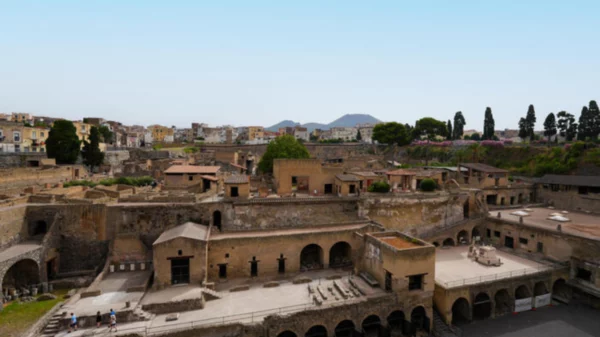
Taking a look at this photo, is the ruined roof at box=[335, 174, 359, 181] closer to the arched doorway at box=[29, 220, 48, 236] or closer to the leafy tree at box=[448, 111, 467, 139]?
the arched doorway at box=[29, 220, 48, 236]

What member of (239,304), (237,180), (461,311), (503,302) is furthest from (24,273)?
(503,302)

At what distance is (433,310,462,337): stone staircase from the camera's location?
22.7 m

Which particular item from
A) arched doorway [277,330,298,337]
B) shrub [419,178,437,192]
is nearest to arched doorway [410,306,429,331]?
arched doorway [277,330,298,337]

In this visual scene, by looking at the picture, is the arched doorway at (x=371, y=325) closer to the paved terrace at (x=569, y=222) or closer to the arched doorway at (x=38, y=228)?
the paved terrace at (x=569, y=222)

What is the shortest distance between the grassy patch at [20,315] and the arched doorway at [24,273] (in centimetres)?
254

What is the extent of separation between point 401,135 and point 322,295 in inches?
2441

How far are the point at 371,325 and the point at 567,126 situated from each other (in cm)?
6011

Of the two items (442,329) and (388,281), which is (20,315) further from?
(442,329)

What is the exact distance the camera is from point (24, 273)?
25.1 metres

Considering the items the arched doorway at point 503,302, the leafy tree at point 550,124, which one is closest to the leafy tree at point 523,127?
the leafy tree at point 550,124

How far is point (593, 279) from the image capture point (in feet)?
85.6

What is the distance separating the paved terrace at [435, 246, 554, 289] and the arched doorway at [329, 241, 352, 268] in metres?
7.42

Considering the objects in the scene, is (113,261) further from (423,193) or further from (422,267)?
(423,193)

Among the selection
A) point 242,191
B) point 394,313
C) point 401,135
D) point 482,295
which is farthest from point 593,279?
point 401,135
